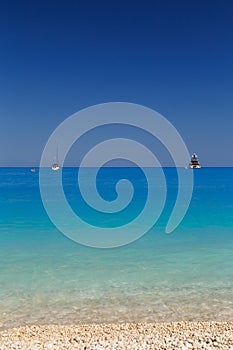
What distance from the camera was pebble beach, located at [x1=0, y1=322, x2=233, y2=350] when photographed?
624 cm

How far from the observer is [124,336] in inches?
265

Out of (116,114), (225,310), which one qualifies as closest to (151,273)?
(225,310)

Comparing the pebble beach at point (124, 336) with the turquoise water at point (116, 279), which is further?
the turquoise water at point (116, 279)

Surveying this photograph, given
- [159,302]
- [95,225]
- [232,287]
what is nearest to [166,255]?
[232,287]

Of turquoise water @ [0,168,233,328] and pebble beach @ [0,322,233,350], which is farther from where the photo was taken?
turquoise water @ [0,168,233,328]

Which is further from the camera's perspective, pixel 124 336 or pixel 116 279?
pixel 116 279

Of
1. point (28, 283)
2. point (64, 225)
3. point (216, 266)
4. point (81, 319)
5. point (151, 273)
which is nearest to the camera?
Answer: point (81, 319)

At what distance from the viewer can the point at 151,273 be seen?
40.4 feet

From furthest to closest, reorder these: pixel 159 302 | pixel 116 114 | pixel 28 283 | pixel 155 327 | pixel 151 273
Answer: pixel 116 114
pixel 151 273
pixel 28 283
pixel 159 302
pixel 155 327

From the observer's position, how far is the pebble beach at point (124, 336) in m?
6.24

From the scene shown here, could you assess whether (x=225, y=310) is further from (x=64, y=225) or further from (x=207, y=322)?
(x=64, y=225)

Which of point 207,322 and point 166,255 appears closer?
point 207,322

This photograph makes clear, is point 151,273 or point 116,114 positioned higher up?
point 116,114

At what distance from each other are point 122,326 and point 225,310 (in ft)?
9.59
